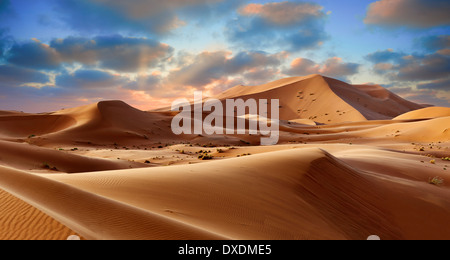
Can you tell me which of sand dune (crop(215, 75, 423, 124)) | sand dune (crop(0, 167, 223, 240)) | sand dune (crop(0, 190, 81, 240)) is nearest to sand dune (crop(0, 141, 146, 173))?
Answer: sand dune (crop(0, 167, 223, 240))

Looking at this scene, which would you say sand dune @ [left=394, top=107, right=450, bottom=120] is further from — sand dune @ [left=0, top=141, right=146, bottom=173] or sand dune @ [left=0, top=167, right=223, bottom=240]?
sand dune @ [left=0, top=167, right=223, bottom=240]

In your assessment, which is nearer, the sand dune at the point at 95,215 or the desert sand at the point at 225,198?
the sand dune at the point at 95,215

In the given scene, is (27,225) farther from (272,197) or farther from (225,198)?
(272,197)

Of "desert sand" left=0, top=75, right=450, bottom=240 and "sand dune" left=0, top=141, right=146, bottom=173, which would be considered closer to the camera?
"desert sand" left=0, top=75, right=450, bottom=240

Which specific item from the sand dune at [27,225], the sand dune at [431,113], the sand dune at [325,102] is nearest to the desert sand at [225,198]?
the sand dune at [27,225]

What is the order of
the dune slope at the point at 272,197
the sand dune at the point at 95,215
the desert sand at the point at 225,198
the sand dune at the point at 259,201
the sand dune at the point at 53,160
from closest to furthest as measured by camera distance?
the sand dune at the point at 95,215 → the desert sand at the point at 225,198 → the sand dune at the point at 259,201 → the dune slope at the point at 272,197 → the sand dune at the point at 53,160

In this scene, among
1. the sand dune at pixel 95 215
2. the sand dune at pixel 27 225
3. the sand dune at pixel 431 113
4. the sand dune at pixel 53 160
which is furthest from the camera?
the sand dune at pixel 431 113

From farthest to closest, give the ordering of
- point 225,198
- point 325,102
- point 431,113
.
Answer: point 325,102 → point 431,113 → point 225,198

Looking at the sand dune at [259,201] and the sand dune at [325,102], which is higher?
the sand dune at [325,102]

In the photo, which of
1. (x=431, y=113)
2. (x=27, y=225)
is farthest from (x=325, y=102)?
(x=27, y=225)

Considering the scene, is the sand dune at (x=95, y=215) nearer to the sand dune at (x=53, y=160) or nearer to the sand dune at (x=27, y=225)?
the sand dune at (x=27, y=225)

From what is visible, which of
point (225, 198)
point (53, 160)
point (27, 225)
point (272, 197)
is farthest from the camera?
point (53, 160)

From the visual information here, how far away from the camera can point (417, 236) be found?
6.15 meters
